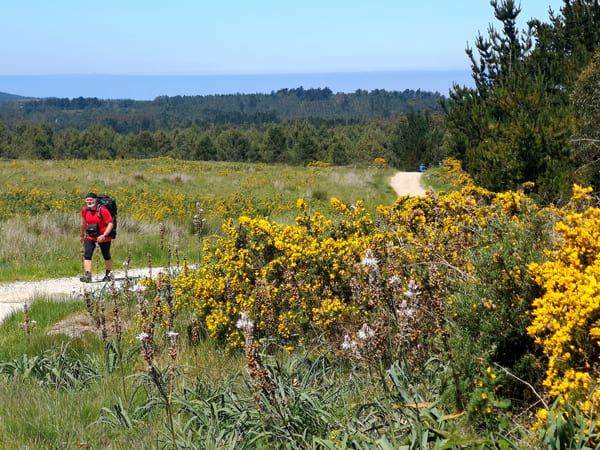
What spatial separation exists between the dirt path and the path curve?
56.9ft

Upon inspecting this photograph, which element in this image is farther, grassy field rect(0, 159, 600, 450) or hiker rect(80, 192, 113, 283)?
hiker rect(80, 192, 113, 283)

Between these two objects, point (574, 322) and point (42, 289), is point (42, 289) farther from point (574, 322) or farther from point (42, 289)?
point (574, 322)

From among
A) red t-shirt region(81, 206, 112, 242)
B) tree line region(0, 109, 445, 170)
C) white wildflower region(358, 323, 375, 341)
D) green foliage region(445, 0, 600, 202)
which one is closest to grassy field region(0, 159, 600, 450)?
white wildflower region(358, 323, 375, 341)

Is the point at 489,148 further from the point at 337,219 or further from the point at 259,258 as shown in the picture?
the point at 259,258

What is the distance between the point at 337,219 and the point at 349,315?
89.4 inches

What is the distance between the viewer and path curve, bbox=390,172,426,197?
81.8 feet

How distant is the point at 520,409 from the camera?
2.99 m

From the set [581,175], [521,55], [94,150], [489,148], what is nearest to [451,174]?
[521,55]

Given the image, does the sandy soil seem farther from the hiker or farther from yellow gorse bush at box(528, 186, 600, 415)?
yellow gorse bush at box(528, 186, 600, 415)

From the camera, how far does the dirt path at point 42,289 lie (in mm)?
7453

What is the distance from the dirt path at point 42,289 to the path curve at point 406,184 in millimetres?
17336

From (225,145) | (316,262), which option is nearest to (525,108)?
(316,262)

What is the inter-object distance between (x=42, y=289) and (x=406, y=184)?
2256 centimetres

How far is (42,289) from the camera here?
28.1ft
